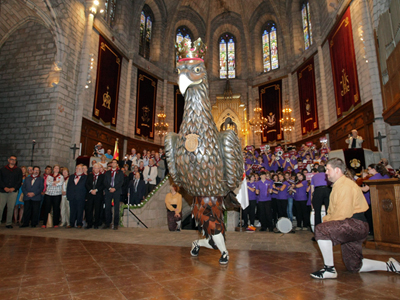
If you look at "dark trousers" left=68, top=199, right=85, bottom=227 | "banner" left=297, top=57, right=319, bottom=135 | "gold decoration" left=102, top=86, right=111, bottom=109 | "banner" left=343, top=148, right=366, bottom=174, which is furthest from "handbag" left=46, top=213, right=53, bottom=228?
"banner" left=297, top=57, right=319, bottom=135

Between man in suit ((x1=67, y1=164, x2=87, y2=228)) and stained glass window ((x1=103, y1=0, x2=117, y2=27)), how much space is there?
11.2 metres

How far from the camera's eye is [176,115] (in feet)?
61.9

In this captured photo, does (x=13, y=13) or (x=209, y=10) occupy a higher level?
(x=209, y=10)

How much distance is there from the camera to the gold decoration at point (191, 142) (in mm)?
2791

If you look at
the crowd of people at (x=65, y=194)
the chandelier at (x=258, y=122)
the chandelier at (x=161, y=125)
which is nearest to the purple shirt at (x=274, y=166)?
the crowd of people at (x=65, y=194)

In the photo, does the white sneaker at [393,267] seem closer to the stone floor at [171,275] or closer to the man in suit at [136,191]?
the stone floor at [171,275]

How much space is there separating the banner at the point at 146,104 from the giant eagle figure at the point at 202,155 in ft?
44.1

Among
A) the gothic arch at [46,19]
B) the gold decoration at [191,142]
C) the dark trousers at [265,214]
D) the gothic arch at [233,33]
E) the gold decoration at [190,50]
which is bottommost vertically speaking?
the dark trousers at [265,214]

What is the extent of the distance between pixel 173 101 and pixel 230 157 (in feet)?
54.7

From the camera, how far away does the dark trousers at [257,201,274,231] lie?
21.4 ft

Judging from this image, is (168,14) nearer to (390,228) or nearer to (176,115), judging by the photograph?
(176,115)

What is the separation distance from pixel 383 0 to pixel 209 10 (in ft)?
49.2

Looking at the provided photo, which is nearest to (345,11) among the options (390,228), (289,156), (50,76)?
(289,156)

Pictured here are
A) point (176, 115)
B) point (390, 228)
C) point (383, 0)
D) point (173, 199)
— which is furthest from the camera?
point (176, 115)
